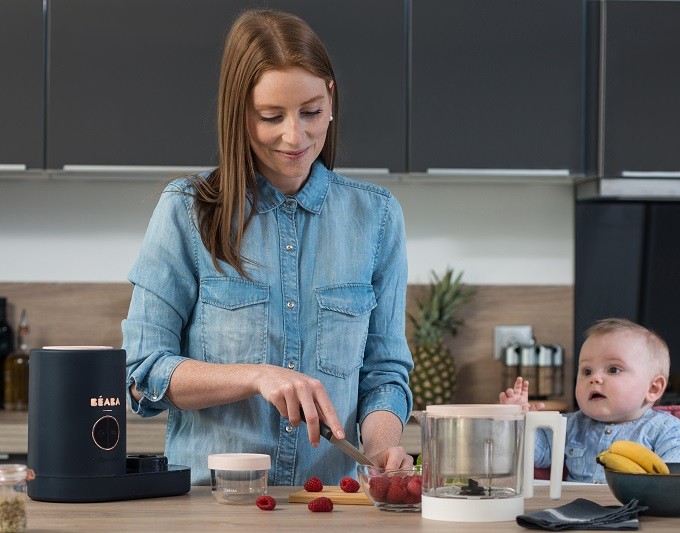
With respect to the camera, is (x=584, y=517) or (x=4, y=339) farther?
(x=4, y=339)

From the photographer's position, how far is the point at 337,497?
1577mm

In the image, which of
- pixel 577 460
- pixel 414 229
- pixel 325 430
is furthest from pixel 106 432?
pixel 414 229

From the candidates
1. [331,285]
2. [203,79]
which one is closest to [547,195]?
[203,79]

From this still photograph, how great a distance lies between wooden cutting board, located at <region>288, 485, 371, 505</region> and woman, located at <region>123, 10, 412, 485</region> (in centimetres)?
17

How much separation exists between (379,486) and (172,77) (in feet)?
7.29

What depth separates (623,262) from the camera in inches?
151

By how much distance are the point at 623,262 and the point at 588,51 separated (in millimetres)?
716

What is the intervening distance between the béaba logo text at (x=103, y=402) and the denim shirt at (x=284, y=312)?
0.19 meters

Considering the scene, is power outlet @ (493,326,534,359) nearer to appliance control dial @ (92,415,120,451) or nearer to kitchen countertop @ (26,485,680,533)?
kitchen countertop @ (26,485,680,533)

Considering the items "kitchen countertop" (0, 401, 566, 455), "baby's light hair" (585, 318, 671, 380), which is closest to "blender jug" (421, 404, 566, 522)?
"baby's light hair" (585, 318, 671, 380)

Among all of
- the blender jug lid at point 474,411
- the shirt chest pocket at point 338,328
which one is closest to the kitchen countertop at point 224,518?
the blender jug lid at point 474,411

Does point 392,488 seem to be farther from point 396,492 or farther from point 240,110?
point 240,110

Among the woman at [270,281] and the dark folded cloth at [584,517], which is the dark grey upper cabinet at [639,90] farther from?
the dark folded cloth at [584,517]

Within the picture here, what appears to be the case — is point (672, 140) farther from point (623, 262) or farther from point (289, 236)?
point (289, 236)
